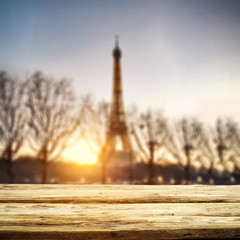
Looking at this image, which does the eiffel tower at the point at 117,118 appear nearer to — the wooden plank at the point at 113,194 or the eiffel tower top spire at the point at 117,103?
the eiffel tower top spire at the point at 117,103

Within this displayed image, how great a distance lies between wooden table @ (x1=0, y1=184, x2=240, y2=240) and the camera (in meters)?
2.50

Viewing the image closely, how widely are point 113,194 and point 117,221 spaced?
0.69m

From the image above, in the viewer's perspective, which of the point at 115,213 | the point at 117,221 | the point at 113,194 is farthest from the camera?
the point at 113,194

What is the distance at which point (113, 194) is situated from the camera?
3344 mm

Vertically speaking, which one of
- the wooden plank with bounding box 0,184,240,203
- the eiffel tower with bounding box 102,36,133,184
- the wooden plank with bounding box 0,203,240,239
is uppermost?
the eiffel tower with bounding box 102,36,133,184

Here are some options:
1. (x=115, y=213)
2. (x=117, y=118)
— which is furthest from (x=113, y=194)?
(x=117, y=118)

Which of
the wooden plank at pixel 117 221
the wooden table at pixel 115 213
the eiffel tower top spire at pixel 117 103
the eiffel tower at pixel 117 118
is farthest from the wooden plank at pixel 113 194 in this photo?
the eiffel tower top spire at pixel 117 103

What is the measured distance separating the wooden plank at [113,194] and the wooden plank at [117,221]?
0.15 meters

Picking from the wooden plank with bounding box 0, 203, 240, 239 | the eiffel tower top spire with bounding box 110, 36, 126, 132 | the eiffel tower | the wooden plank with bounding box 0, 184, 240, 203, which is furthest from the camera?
the eiffel tower top spire with bounding box 110, 36, 126, 132

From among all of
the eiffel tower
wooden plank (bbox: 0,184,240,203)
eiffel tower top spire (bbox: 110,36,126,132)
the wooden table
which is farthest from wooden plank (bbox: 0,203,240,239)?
eiffel tower top spire (bbox: 110,36,126,132)

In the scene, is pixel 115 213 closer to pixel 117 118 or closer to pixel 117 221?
pixel 117 221

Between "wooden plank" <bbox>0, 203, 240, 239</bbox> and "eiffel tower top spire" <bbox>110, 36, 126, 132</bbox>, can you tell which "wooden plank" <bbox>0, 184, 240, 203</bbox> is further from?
"eiffel tower top spire" <bbox>110, 36, 126, 132</bbox>

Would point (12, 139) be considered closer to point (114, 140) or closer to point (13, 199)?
point (13, 199)

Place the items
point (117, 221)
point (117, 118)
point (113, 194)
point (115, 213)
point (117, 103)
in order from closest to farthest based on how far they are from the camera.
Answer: point (117, 221) → point (115, 213) → point (113, 194) → point (117, 118) → point (117, 103)
